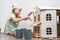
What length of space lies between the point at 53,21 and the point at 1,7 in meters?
0.88

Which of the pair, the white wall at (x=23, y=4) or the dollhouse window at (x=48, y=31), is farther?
the white wall at (x=23, y=4)

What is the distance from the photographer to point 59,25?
6.86 ft

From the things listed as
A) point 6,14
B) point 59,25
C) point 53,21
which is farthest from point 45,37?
point 6,14

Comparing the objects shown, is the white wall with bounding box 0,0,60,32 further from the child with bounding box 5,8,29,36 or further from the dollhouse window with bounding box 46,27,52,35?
the dollhouse window with bounding box 46,27,52,35

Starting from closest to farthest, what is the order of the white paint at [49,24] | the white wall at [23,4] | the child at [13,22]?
the white paint at [49,24]
the child at [13,22]
the white wall at [23,4]

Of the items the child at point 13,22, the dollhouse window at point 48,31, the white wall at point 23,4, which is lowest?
the dollhouse window at point 48,31

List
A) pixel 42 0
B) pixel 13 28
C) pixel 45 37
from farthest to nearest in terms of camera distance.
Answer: pixel 42 0 → pixel 13 28 → pixel 45 37

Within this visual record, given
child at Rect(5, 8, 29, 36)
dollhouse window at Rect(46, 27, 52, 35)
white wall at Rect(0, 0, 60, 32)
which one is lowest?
dollhouse window at Rect(46, 27, 52, 35)

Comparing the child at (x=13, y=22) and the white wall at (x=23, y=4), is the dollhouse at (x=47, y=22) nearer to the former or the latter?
the child at (x=13, y=22)

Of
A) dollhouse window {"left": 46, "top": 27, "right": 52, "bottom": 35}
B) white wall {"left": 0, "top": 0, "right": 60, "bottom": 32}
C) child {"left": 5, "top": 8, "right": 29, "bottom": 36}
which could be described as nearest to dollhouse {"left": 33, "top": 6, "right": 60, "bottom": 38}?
dollhouse window {"left": 46, "top": 27, "right": 52, "bottom": 35}

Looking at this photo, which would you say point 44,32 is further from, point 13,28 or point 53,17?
point 13,28

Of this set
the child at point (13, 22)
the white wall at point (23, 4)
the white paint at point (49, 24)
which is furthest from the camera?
the white wall at point (23, 4)

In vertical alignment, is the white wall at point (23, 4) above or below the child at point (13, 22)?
above

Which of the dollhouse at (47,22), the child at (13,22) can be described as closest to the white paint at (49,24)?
the dollhouse at (47,22)
